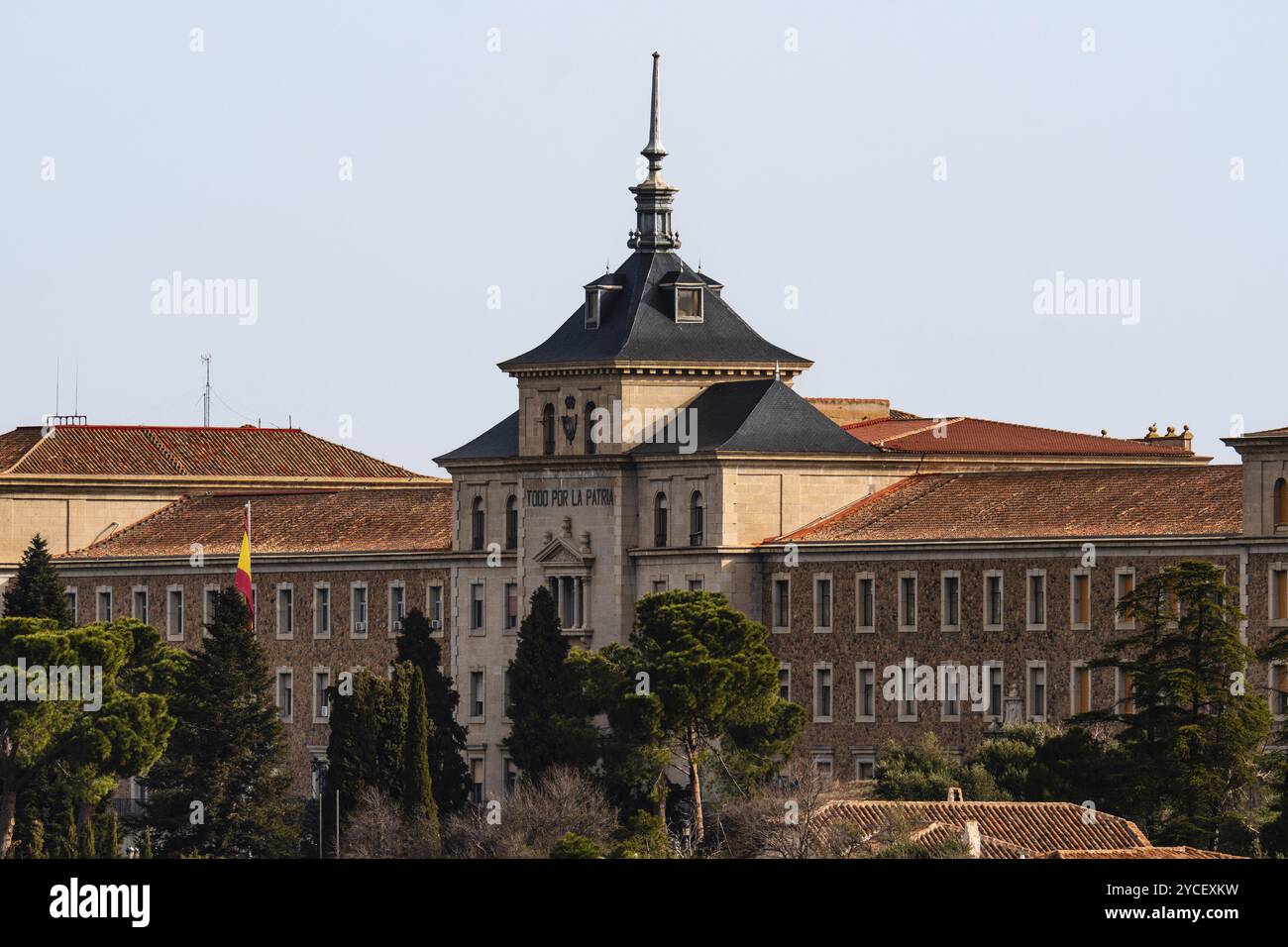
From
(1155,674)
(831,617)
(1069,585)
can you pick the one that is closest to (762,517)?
(831,617)

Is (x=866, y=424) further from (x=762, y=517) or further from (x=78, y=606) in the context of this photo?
(x=78, y=606)

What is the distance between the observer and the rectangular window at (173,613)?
4149 inches

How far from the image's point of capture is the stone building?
7488 cm

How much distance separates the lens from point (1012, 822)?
2375 inches

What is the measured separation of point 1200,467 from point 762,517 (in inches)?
517

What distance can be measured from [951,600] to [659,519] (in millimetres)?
10958

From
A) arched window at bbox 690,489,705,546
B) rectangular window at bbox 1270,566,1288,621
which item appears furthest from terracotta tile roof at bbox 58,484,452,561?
rectangular window at bbox 1270,566,1288,621

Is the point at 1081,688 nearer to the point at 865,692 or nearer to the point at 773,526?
the point at 865,692

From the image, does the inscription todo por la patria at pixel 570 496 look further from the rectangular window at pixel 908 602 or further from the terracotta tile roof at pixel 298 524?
the rectangular window at pixel 908 602

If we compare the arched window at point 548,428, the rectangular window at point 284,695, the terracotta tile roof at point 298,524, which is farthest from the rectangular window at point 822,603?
the rectangular window at point 284,695

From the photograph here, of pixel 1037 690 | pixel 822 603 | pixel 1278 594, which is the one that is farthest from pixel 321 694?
pixel 1278 594

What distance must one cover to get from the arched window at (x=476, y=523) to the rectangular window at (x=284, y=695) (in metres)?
10.2
